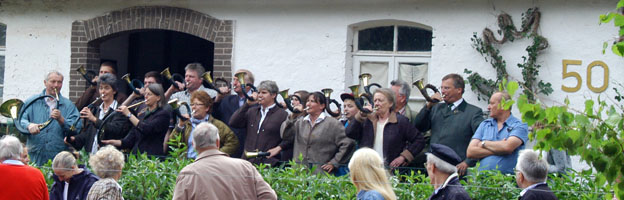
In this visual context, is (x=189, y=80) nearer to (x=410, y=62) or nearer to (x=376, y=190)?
(x=410, y=62)

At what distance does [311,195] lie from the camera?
7.54 m

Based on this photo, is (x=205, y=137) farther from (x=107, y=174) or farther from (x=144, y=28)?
(x=144, y=28)

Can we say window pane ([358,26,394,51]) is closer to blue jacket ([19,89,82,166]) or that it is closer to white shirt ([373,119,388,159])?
white shirt ([373,119,388,159])

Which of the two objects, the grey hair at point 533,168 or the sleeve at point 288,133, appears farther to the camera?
the sleeve at point 288,133

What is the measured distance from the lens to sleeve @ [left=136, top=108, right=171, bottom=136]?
32.1ft

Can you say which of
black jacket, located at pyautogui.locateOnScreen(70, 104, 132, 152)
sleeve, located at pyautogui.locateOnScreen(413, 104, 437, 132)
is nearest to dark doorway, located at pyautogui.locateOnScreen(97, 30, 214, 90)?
black jacket, located at pyautogui.locateOnScreen(70, 104, 132, 152)

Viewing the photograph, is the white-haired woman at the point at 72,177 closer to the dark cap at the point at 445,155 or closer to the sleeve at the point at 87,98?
the dark cap at the point at 445,155

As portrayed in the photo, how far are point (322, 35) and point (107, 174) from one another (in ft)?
16.4

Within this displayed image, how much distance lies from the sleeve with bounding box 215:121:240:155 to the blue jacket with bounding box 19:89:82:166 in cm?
175

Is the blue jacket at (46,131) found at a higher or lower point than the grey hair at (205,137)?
lower

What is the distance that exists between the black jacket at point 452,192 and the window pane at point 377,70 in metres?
5.34

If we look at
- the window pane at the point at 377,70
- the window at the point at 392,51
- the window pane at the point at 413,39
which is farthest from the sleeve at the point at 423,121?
the window pane at the point at 377,70

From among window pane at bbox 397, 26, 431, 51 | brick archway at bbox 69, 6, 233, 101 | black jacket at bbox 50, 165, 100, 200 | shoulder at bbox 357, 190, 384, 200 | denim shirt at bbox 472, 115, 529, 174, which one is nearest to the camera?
shoulder at bbox 357, 190, 384, 200

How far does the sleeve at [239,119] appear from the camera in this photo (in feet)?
33.3
